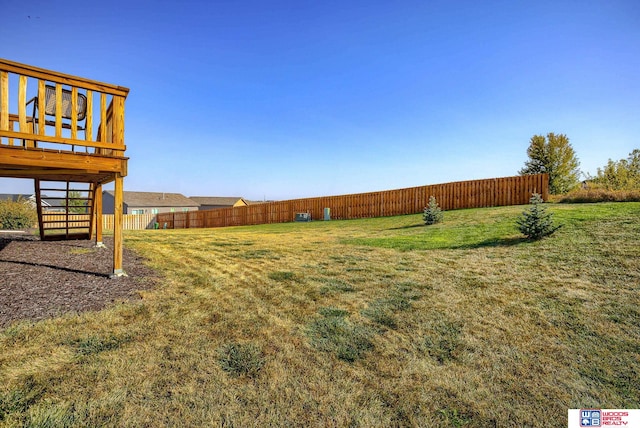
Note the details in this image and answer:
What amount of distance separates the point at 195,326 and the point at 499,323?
3362 mm

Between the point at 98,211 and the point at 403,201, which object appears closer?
the point at 98,211

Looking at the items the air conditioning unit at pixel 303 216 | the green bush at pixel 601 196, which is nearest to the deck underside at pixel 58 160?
the green bush at pixel 601 196

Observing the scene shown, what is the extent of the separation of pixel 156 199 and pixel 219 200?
11379 millimetres

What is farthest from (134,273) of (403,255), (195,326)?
(403,255)

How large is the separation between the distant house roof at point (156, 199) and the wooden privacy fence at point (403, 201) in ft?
96.5

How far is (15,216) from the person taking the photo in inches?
649

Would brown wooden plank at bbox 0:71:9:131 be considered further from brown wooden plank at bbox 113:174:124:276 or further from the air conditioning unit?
the air conditioning unit

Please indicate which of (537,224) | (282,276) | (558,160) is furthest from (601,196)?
(558,160)

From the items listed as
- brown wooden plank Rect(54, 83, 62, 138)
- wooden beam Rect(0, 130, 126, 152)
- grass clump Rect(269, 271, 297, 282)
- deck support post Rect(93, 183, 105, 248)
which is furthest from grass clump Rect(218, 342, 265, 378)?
deck support post Rect(93, 183, 105, 248)

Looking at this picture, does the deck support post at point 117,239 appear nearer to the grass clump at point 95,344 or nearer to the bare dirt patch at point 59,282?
the bare dirt patch at point 59,282

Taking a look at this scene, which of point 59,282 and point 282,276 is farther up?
point 59,282

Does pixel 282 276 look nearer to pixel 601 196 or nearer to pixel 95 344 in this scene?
pixel 95 344

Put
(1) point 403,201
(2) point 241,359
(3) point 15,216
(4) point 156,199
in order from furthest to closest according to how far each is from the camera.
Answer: (4) point 156,199, (1) point 403,201, (3) point 15,216, (2) point 241,359

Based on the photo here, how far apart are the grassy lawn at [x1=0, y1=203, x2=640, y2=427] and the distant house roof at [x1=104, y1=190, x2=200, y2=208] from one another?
50232 millimetres
